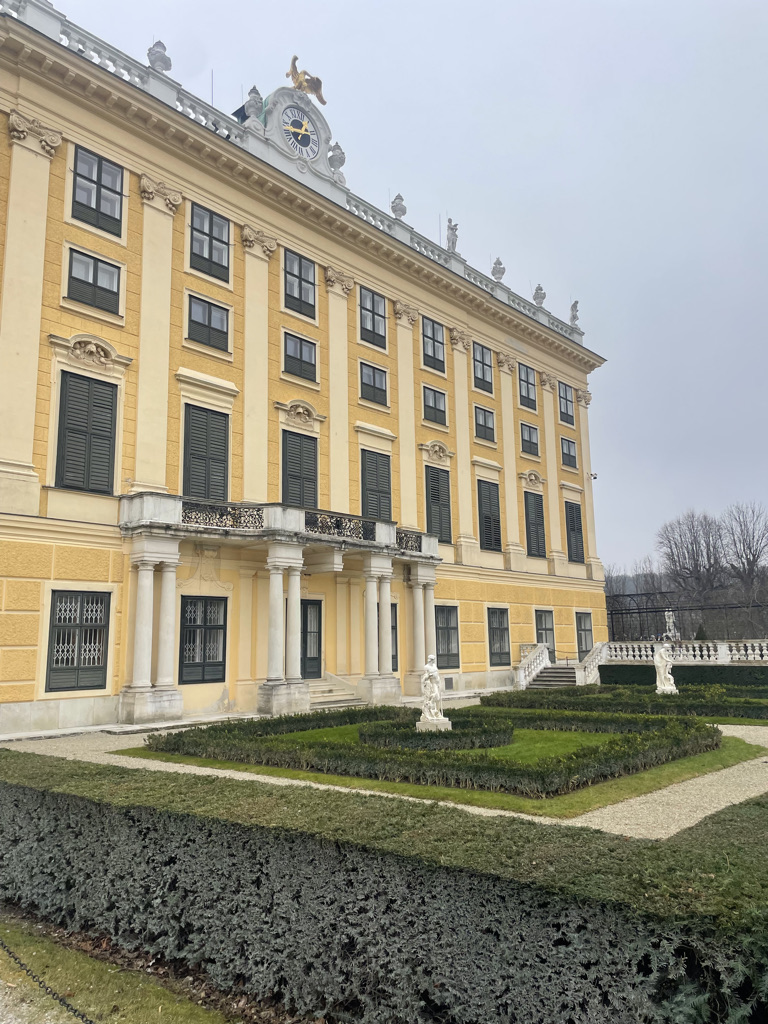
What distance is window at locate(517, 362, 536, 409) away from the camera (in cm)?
3838

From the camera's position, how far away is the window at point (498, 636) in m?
33.4

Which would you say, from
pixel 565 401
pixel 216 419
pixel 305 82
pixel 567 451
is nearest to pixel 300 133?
pixel 305 82

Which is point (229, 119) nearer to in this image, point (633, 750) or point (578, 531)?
point (633, 750)

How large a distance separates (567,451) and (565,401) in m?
2.86

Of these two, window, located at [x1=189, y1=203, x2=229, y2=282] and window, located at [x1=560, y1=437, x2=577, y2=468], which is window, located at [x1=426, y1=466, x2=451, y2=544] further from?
window, located at [x1=189, y1=203, x2=229, y2=282]

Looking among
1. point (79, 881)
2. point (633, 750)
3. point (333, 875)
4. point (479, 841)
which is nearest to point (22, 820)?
point (79, 881)

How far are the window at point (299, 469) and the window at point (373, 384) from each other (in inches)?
152

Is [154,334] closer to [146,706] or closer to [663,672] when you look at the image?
[146,706]

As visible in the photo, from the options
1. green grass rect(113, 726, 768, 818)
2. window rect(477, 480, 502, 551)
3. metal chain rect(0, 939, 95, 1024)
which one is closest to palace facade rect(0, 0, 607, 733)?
window rect(477, 480, 502, 551)

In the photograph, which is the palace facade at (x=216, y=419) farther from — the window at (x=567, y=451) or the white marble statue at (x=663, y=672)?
the white marble statue at (x=663, y=672)

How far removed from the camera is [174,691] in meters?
20.5

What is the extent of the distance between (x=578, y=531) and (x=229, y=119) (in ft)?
87.0

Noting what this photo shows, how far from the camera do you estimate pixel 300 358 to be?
88.7 ft

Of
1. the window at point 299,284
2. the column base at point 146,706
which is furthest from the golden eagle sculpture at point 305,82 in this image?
the column base at point 146,706
